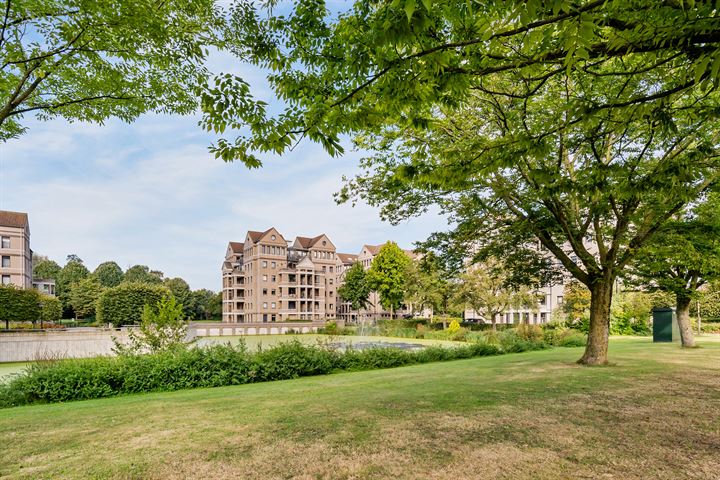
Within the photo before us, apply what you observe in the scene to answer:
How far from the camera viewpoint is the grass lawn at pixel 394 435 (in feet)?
15.6

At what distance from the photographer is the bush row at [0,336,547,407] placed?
12.5 meters

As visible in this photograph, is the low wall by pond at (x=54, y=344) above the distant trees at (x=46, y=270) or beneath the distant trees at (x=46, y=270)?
beneath

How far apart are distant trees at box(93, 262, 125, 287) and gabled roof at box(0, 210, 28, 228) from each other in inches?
2014

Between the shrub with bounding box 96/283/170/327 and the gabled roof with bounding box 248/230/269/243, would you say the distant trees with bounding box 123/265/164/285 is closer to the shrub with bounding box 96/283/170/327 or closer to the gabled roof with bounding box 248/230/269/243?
the gabled roof with bounding box 248/230/269/243

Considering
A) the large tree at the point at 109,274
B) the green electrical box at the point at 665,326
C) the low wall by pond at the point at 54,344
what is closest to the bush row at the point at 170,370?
the low wall by pond at the point at 54,344

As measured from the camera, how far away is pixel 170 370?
46.1 feet

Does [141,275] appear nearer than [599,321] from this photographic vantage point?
No

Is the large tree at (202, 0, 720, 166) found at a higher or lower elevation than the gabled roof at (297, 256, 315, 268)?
higher

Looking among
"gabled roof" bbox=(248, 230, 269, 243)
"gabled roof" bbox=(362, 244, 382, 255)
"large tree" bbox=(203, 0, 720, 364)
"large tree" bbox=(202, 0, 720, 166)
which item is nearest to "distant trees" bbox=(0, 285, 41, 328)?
"gabled roof" bbox=(248, 230, 269, 243)

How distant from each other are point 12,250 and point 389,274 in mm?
50322

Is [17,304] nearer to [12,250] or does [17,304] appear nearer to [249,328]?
[12,250]

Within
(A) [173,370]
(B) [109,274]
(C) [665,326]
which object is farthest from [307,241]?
(A) [173,370]

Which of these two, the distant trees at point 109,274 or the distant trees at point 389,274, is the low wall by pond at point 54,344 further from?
the distant trees at point 109,274

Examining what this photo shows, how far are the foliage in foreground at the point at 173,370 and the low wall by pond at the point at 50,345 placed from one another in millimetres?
16831
